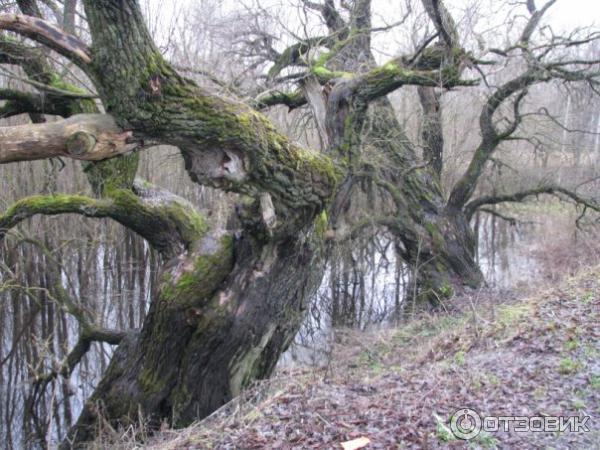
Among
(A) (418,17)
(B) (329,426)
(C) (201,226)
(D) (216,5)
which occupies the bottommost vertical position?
(B) (329,426)

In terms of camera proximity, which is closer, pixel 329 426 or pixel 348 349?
pixel 329 426

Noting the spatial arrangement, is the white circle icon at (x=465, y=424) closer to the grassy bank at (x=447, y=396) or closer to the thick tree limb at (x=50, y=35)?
the grassy bank at (x=447, y=396)

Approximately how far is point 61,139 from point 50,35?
0.85m

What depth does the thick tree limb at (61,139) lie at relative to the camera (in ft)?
12.1

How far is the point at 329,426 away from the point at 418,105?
10.9 meters

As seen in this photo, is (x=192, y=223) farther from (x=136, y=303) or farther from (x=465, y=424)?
(x=136, y=303)

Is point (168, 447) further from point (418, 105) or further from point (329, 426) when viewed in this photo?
point (418, 105)

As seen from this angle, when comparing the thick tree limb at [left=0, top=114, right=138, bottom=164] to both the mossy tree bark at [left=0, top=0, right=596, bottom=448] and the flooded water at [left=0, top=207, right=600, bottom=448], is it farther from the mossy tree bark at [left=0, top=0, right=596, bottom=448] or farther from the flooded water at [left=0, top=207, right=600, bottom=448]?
the flooded water at [left=0, top=207, right=600, bottom=448]

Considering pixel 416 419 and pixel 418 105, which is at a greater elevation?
pixel 418 105

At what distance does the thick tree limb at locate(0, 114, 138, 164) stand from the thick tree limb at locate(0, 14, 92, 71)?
47cm

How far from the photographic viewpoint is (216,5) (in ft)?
36.2

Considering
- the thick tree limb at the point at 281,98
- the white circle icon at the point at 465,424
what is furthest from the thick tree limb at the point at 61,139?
the thick tree limb at the point at 281,98

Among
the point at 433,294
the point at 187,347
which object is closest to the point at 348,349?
the point at 433,294

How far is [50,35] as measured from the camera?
4020 mm
